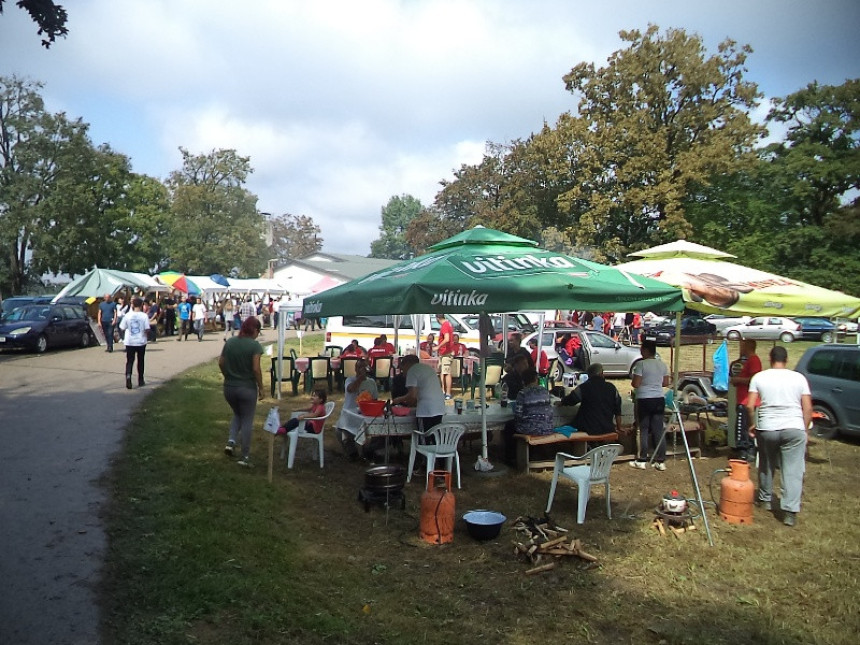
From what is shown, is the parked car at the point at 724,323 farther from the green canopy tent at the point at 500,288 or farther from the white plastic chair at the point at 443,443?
the white plastic chair at the point at 443,443

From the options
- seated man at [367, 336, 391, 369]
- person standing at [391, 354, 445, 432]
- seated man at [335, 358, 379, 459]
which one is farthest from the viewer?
seated man at [367, 336, 391, 369]

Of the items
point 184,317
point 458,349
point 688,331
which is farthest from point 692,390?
point 184,317

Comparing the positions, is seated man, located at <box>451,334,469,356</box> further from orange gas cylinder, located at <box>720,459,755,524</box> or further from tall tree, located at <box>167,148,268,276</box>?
tall tree, located at <box>167,148,268,276</box>

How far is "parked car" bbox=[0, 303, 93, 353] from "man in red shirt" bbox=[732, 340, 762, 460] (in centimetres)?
1914

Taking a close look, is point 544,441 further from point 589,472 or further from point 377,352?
point 377,352

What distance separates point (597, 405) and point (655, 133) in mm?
28175

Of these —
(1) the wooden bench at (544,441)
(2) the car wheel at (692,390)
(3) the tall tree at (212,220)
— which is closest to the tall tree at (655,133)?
(2) the car wheel at (692,390)

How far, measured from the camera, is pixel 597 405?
26.3 ft

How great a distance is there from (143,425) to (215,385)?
198 inches

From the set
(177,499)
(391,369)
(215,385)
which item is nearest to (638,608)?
(177,499)

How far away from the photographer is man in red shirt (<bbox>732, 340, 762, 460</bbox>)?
8641mm

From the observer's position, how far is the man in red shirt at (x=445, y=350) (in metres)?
14.3

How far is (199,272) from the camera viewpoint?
58.7 meters

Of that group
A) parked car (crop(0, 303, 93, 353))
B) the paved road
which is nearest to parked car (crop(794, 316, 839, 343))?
the paved road
